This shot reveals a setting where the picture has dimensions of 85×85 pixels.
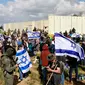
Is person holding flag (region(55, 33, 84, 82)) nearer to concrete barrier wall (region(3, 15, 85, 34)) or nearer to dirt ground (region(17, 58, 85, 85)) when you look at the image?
dirt ground (region(17, 58, 85, 85))

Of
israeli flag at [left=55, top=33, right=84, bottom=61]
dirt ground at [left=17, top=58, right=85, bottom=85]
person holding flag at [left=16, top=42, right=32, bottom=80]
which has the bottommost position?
dirt ground at [left=17, top=58, right=85, bottom=85]

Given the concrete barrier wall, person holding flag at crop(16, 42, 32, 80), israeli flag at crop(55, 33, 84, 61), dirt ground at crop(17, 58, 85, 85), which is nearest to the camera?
israeli flag at crop(55, 33, 84, 61)

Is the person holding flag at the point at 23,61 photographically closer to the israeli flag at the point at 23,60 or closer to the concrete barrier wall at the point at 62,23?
the israeli flag at the point at 23,60

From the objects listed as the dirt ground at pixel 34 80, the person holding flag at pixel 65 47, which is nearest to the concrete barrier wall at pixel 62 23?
the dirt ground at pixel 34 80

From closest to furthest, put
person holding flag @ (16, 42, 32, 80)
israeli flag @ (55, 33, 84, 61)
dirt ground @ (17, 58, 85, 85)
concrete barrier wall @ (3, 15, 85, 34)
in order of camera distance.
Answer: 1. israeli flag @ (55, 33, 84, 61)
2. dirt ground @ (17, 58, 85, 85)
3. person holding flag @ (16, 42, 32, 80)
4. concrete barrier wall @ (3, 15, 85, 34)

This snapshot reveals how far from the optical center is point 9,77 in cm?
1007

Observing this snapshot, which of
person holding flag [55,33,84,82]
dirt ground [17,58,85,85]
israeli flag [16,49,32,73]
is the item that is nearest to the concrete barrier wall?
dirt ground [17,58,85,85]

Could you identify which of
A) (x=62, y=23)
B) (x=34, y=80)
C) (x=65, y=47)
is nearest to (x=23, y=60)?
(x=34, y=80)

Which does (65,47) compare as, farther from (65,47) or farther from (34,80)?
(34,80)

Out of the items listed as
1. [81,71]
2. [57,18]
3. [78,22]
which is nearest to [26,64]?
[81,71]

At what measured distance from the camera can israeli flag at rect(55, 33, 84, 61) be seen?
11820 mm

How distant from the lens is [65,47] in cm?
1186

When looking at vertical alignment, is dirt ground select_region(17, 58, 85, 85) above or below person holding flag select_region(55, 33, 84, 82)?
below

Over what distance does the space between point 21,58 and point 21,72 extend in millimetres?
758
